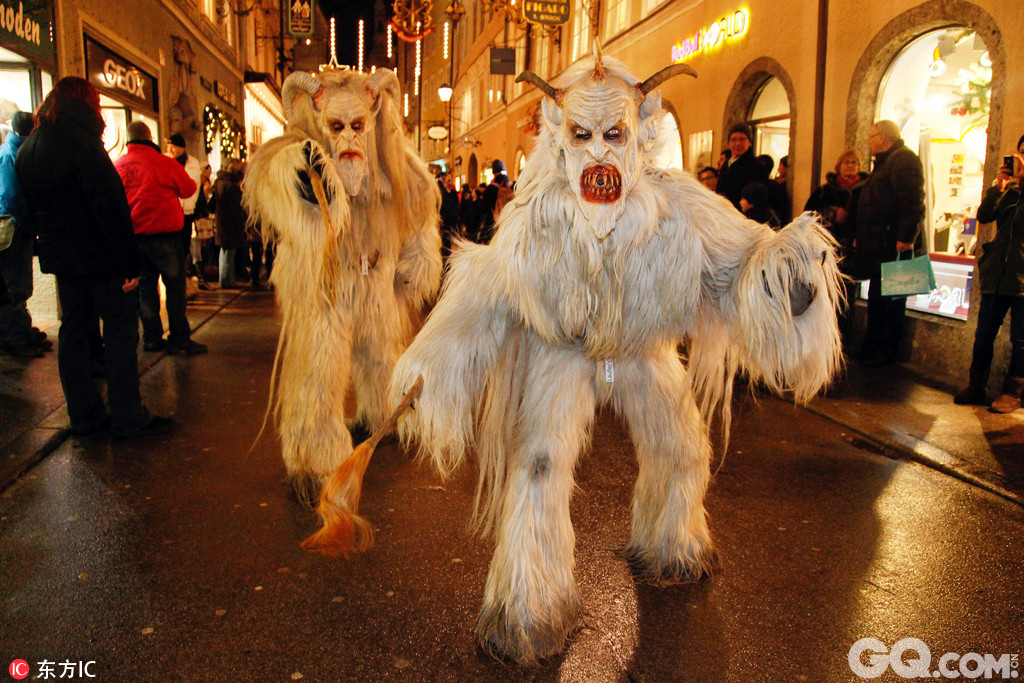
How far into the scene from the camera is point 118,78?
10492mm

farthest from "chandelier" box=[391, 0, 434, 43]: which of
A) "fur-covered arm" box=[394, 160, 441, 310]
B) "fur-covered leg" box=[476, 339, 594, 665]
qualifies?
"fur-covered leg" box=[476, 339, 594, 665]

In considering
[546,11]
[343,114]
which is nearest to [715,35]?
[546,11]

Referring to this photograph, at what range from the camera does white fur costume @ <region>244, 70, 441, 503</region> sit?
384cm

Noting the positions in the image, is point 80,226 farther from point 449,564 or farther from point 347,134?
point 449,564

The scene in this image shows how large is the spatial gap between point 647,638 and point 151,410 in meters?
4.31

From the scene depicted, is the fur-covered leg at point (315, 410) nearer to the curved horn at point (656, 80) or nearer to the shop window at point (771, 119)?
the curved horn at point (656, 80)

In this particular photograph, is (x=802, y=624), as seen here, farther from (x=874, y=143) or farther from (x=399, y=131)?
(x=874, y=143)

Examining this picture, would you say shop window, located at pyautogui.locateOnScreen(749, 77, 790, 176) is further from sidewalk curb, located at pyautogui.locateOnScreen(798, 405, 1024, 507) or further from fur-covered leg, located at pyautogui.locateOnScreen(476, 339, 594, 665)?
fur-covered leg, located at pyautogui.locateOnScreen(476, 339, 594, 665)

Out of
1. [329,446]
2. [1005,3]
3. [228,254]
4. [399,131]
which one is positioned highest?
[1005,3]

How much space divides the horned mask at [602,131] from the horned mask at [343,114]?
1.69 m

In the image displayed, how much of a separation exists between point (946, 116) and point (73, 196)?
759 centimetres

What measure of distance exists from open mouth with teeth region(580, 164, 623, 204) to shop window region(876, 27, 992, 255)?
611cm

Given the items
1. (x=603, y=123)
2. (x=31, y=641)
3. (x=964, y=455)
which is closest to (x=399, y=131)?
(x=603, y=123)

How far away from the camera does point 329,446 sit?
3867 millimetres
